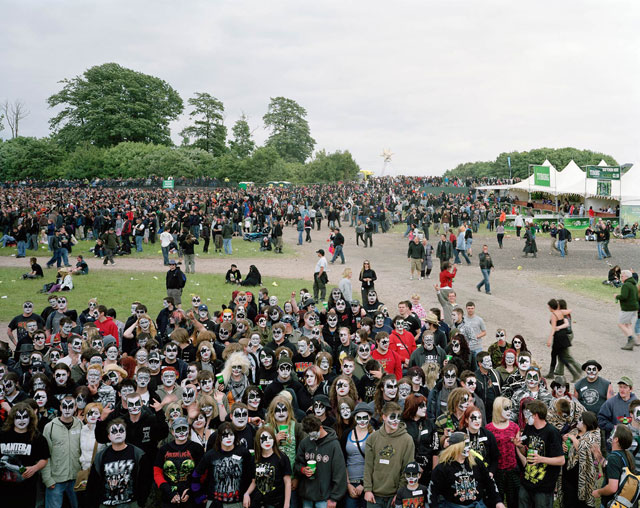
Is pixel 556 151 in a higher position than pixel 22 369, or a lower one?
higher

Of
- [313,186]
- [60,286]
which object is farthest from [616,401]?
[313,186]

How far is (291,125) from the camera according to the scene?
10456 centimetres

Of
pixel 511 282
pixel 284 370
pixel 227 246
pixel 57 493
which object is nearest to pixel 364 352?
pixel 284 370

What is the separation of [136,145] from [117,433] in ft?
194

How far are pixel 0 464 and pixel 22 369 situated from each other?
9.82 feet

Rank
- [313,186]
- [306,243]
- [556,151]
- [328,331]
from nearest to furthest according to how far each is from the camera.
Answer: [328,331], [306,243], [313,186], [556,151]

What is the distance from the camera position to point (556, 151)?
9044 centimetres

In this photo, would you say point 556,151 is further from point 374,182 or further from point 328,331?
point 328,331

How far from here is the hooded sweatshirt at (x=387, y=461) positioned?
5242 mm

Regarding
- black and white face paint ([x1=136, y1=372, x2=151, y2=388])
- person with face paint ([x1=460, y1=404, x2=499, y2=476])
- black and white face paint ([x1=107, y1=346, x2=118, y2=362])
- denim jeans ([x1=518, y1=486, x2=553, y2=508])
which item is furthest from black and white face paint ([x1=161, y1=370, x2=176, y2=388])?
denim jeans ([x1=518, y1=486, x2=553, y2=508])

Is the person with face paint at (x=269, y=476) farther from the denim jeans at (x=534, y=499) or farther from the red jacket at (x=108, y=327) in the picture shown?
the red jacket at (x=108, y=327)

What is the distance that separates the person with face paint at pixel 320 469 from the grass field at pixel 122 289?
33.6ft

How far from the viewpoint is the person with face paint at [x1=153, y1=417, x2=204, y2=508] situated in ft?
17.0

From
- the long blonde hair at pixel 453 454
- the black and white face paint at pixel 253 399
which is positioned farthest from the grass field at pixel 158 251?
the long blonde hair at pixel 453 454
